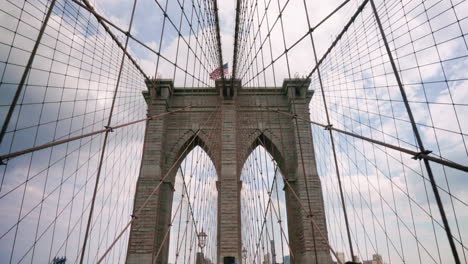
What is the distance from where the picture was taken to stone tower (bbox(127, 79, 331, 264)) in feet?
39.3

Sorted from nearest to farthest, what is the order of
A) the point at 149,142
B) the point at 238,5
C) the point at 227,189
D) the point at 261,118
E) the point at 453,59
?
the point at 453,59 < the point at 238,5 < the point at 227,189 < the point at 149,142 < the point at 261,118

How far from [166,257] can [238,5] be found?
42.6ft

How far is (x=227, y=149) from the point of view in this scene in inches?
549

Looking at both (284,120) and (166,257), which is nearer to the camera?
(166,257)

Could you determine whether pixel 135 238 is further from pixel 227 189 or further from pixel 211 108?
pixel 211 108

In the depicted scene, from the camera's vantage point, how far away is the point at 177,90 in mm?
16188

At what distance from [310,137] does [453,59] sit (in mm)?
9900

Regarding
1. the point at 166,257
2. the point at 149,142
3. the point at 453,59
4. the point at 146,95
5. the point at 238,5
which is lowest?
the point at 166,257

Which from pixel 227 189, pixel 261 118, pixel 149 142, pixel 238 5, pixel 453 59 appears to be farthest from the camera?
pixel 261 118

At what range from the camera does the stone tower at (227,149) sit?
39.3 ft

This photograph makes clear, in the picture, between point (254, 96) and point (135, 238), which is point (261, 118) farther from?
point (135, 238)

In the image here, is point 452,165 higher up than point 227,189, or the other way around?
point 227,189

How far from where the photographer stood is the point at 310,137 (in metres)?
14.1

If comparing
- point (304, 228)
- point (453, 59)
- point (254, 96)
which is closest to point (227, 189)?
point (304, 228)
